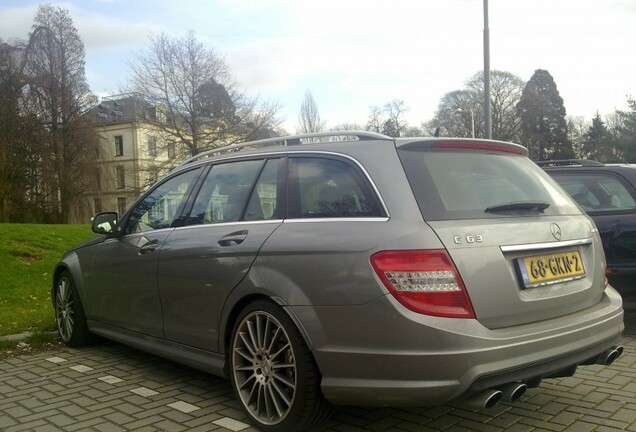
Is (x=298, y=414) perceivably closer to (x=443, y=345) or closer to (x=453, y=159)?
(x=443, y=345)

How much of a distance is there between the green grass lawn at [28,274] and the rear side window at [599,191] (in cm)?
582

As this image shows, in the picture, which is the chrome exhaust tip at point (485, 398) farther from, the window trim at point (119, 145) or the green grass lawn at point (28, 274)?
the window trim at point (119, 145)

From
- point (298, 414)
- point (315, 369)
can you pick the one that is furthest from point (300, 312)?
point (298, 414)

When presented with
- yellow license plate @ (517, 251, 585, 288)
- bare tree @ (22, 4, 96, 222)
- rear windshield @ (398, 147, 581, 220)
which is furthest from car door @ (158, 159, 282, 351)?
bare tree @ (22, 4, 96, 222)

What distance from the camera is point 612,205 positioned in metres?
5.89

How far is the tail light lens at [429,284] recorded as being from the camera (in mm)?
2789

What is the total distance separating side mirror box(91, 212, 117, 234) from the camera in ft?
17.0

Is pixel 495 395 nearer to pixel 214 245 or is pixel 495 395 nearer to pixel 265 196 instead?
pixel 265 196

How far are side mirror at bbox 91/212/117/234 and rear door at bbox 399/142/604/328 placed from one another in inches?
119

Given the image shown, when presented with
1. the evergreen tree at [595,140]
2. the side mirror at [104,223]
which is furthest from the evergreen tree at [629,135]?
the side mirror at [104,223]

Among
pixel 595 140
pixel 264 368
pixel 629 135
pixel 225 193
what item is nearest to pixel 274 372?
pixel 264 368

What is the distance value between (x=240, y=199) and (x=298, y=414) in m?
1.49

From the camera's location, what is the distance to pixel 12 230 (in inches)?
516

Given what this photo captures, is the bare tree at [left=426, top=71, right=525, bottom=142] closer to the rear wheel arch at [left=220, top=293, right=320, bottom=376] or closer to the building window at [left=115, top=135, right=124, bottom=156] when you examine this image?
the building window at [left=115, top=135, right=124, bottom=156]
